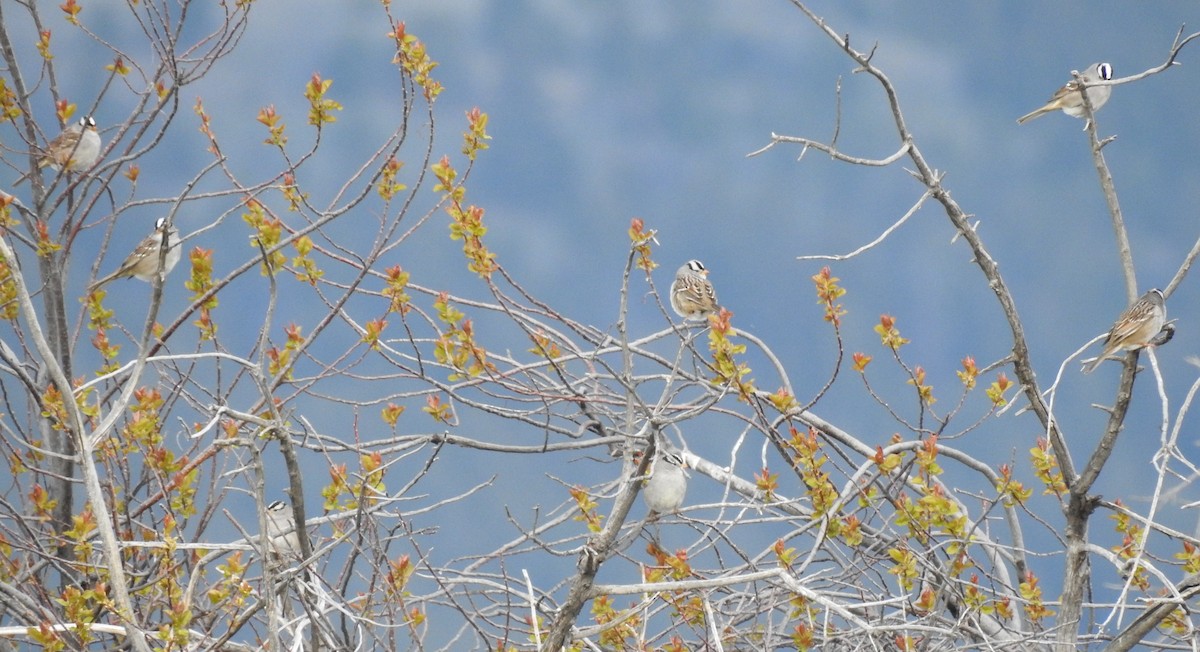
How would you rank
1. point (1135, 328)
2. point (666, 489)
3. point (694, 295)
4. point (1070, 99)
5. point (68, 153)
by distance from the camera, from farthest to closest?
1. point (1070, 99)
2. point (694, 295)
3. point (68, 153)
4. point (666, 489)
5. point (1135, 328)

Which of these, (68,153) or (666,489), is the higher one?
(68,153)

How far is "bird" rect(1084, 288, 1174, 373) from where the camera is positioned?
501 centimetres

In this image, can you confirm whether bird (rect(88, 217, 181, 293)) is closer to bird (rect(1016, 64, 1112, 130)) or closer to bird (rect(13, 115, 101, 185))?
bird (rect(13, 115, 101, 185))

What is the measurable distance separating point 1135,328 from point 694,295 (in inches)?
86.6

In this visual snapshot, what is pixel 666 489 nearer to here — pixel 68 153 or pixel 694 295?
pixel 694 295

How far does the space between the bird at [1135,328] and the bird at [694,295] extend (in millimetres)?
1923

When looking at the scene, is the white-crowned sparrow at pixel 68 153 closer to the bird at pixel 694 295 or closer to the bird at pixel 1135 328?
the bird at pixel 694 295

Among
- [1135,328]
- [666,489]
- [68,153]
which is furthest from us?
[68,153]

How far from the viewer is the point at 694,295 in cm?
643

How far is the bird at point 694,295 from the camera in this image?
6.43 meters

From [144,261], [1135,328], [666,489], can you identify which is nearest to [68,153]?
[144,261]

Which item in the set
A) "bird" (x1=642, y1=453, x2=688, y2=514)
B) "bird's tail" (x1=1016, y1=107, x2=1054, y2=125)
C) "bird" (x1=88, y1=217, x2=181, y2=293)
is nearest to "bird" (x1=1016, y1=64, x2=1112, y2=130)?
"bird's tail" (x1=1016, y1=107, x2=1054, y2=125)

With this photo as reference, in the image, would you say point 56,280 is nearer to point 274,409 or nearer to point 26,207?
point 26,207

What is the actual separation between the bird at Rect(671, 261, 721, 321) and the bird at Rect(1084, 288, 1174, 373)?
1923 millimetres
